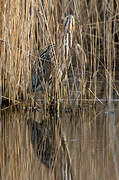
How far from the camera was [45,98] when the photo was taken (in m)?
4.75

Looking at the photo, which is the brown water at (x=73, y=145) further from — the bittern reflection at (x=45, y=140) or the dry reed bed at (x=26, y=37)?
the dry reed bed at (x=26, y=37)

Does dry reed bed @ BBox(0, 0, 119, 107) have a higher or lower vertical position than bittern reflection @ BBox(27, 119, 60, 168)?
higher

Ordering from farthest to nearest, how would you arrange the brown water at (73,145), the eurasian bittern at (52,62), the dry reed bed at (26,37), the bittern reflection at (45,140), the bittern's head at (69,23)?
the bittern's head at (69,23), the eurasian bittern at (52,62), the dry reed bed at (26,37), the bittern reflection at (45,140), the brown water at (73,145)

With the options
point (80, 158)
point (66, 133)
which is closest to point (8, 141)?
point (66, 133)

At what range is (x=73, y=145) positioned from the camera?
3.67 m

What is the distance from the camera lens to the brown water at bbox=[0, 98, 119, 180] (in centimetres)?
304

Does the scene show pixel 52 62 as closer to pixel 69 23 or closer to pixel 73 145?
pixel 69 23

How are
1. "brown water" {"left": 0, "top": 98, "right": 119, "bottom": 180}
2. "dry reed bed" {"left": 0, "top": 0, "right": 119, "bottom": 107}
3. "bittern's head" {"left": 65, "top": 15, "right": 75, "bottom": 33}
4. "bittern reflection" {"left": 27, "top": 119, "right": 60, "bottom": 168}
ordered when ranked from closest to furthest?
1. "brown water" {"left": 0, "top": 98, "right": 119, "bottom": 180}
2. "bittern reflection" {"left": 27, "top": 119, "right": 60, "bottom": 168}
3. "dry reed bed" {"left": 0, "top": 0, "right": 119, "bottom": 107}
4. "bittern's head" {"left": 65, "top": 15, "right": 75, "bottom": 33}

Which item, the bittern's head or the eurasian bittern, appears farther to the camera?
the bittern's head

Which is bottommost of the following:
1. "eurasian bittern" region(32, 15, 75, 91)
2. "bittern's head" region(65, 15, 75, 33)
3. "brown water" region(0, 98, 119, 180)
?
"brown water" region(0, 98, 119, 180)

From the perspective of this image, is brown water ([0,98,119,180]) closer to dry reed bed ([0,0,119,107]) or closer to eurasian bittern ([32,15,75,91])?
dry reed bed ([0,0,119,107])

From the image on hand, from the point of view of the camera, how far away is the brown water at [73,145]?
3.04 metres

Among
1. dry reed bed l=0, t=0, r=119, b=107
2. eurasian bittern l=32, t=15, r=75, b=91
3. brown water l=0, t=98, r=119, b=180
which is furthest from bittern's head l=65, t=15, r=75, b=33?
brown water l=0, t=98, r=119, b=180

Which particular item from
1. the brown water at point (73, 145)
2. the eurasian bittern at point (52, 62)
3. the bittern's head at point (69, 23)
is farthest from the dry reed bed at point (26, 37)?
the bittern's head at point (69, 23)
